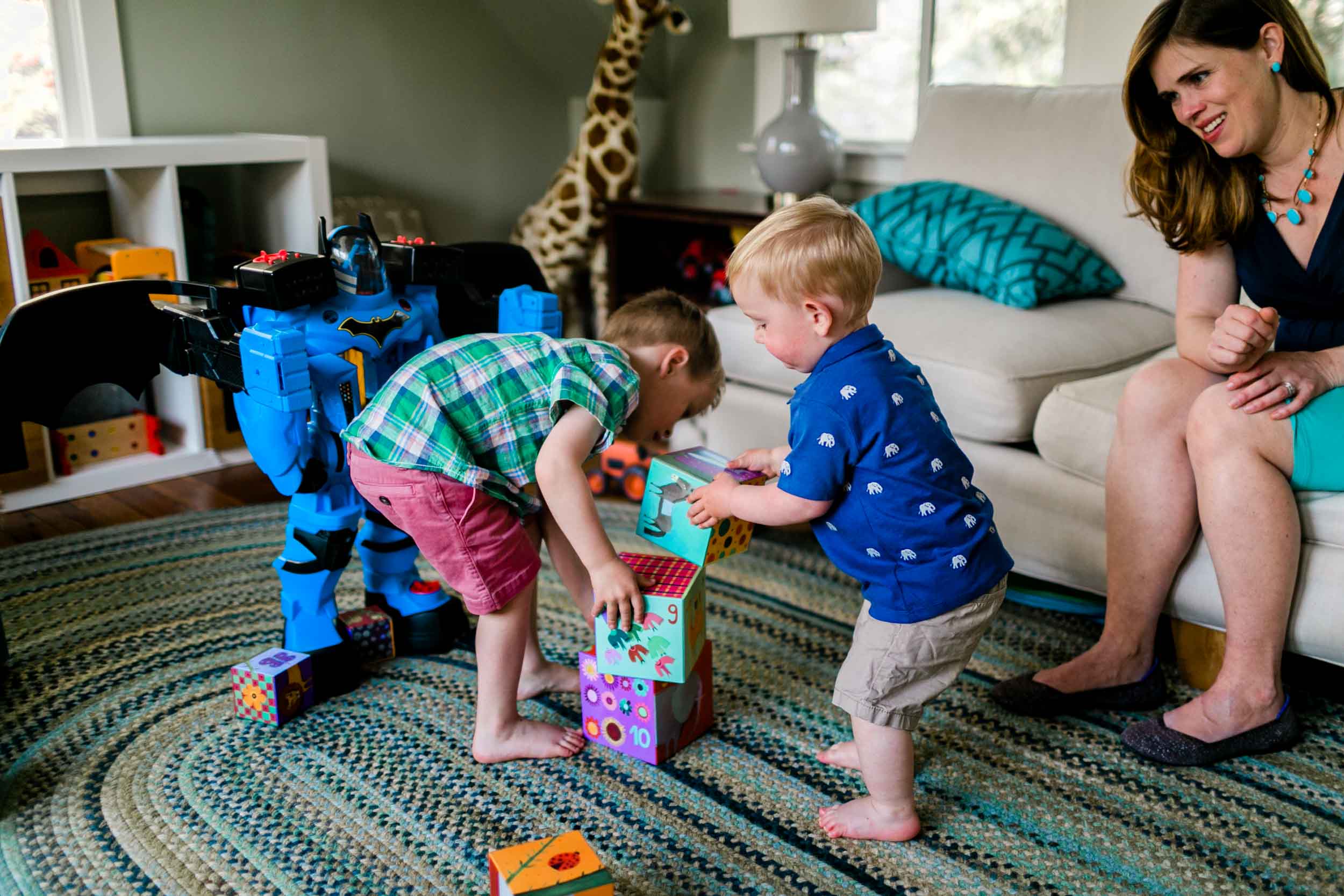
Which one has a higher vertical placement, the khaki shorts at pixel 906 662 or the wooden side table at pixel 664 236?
the wooden side table at pixel 664 236

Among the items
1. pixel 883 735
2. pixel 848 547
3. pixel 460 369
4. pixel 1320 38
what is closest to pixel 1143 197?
pixel 848 547

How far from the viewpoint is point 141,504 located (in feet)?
7.68

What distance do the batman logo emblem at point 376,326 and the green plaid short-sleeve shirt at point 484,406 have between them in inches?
6.5

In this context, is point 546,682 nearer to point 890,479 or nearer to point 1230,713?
point 890,479

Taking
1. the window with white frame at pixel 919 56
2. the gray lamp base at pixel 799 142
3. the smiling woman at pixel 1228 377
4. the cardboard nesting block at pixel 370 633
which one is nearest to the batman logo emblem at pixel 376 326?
the cardboard nesting block at pixel 370 633

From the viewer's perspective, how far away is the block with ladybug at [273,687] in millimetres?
1437

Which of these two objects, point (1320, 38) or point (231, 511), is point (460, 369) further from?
point (1320, 38)

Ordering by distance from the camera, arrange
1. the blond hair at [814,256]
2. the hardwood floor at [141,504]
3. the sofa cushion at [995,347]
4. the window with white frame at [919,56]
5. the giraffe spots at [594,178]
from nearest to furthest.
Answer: the blond hair at [814,256] < the sofa cushion at [995,347] < the hardwood floor at [141,504] < the window with white frame at [919,56] < the giraffe spots at [594,178]

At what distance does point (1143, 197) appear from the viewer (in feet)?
4.91

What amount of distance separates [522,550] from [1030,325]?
984 millimetres

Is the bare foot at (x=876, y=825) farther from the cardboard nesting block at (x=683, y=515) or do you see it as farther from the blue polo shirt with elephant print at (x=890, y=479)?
the cardboard nesting block at (x=683, y=515)

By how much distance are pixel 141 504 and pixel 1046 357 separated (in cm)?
184

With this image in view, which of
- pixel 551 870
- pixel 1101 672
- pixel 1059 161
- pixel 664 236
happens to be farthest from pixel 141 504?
pixel 1059 161

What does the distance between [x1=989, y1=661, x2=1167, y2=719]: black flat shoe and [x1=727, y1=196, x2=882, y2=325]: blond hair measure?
25.4 inches
